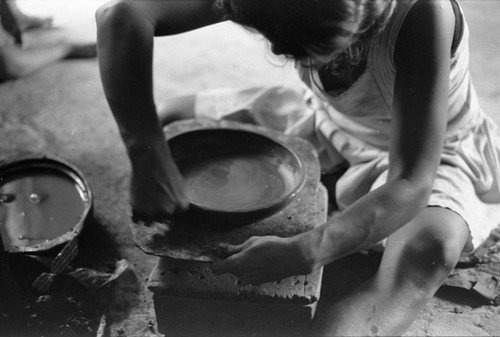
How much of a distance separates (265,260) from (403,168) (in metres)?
0.30

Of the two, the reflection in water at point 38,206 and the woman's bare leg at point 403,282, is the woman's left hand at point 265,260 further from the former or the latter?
the reflection in water at point 38,206

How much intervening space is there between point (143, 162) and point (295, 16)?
1.44 feet

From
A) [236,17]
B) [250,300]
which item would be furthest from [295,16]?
[250,300]

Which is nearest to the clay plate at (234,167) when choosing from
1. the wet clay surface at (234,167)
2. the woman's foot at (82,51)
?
the wet clay surface at (234,167)

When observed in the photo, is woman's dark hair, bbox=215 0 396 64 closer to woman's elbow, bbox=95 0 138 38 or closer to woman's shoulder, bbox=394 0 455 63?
woman's shoulder, bbox=394 0 455 63

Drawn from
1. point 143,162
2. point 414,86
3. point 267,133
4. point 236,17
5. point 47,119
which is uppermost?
point 236,17

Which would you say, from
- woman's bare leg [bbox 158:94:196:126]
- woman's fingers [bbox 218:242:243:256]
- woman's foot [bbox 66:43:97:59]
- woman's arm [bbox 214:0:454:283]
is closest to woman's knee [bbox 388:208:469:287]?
woman's arm [bbox 214:0:454:283]

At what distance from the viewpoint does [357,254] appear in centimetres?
141

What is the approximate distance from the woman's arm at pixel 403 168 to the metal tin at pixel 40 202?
487mm

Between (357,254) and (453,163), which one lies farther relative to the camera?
(357,254)

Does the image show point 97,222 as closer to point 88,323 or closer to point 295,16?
point 88,323

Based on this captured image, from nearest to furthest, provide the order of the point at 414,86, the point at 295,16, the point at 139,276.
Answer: the point at 295,16
the point at 414,86
the point at 139,276

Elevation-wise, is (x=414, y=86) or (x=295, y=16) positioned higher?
(x=295, y=16)

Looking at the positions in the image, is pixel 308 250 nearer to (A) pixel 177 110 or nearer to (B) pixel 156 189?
(B) pixel 156 189
